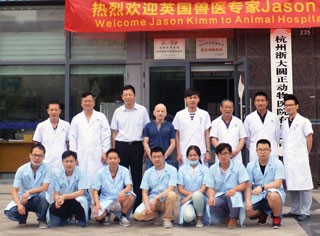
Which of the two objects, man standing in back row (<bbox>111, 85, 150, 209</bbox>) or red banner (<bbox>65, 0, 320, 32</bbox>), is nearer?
man standing in back row (<bbox>111, 85, 150, 209</bbox>)

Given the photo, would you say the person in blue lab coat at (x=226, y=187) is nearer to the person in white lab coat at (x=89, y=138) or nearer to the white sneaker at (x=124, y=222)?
the white sneaker at (x=124, y=222)

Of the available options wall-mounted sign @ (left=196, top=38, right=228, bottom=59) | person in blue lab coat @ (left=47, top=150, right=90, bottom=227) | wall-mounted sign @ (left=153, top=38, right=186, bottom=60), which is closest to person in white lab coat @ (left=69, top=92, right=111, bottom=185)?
person in blue lab coat @ (left=47, top=150, right=90, bottom=227)

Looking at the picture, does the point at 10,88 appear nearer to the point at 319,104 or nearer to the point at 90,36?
the point at 90,36

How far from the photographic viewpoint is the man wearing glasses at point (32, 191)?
5537mm

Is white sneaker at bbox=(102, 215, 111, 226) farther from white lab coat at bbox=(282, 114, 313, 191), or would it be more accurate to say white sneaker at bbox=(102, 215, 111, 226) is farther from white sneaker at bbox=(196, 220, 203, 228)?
white lab coat at bbox=(282, 114, 313, 191)

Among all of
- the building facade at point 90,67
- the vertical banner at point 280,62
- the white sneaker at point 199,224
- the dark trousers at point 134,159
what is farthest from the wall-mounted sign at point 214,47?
the white sneaker at point 199,224

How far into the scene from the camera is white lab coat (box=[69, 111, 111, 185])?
6.18 metres

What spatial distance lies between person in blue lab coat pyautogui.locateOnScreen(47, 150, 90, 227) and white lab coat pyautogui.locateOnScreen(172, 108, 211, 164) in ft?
4.56

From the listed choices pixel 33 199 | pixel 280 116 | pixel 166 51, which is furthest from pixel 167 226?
pixel 166 51

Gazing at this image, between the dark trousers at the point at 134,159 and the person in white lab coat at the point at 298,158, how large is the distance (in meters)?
1.91

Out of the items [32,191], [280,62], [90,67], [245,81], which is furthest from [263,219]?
[90,67]

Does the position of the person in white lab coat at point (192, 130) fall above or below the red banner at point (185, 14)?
below

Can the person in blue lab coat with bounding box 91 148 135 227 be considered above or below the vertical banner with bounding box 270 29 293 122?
below

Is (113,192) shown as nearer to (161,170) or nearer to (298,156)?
(161,170)
